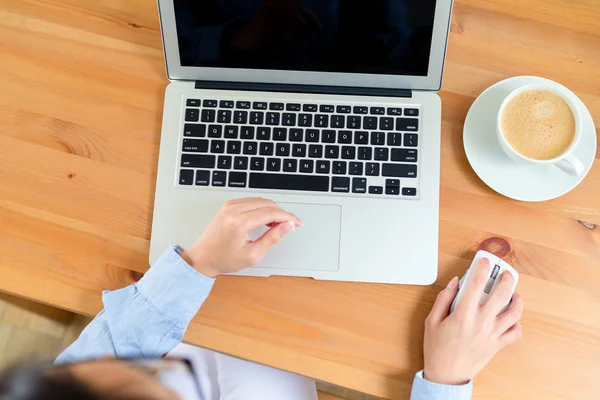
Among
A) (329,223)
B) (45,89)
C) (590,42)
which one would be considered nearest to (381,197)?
(329,223)

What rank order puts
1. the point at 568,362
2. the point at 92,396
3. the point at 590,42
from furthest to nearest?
the point at 590,42 → the point at 568,362 → the point at 92,396

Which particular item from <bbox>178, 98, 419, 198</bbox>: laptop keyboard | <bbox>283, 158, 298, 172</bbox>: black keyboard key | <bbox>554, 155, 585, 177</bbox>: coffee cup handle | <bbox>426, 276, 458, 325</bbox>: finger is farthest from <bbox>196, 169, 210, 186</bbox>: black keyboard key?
<bbox>554, 155, 585, 177</bbox>: coffee cup handle

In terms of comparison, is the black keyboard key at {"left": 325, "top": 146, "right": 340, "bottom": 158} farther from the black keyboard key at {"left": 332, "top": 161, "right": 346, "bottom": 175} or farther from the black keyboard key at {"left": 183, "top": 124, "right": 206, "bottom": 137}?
the black keyboard key at {"left": 183, "top": 124, "right": 206, "bottom": 137}

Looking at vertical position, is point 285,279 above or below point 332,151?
below

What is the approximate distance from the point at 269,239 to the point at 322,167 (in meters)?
0.13

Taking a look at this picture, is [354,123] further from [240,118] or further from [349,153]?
[240,118]

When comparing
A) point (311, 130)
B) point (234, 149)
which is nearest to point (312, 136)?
point (311, 130)

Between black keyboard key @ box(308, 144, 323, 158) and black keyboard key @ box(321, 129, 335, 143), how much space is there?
10 millimetres

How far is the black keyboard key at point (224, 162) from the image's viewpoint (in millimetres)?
776

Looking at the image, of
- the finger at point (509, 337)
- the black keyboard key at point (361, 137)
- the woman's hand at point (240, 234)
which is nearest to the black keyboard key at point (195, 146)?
the woman's hand at point (240, 234)

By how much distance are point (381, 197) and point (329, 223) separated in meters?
0.08

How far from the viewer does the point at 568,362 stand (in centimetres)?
72

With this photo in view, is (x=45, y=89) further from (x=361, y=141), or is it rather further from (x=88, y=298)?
(x=361, y=141)

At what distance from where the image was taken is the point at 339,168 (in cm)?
77
